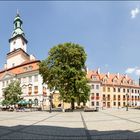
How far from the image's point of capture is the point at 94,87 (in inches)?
3312

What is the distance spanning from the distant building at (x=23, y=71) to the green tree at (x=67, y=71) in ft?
46.4

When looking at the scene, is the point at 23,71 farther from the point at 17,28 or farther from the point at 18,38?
the point at 17,28

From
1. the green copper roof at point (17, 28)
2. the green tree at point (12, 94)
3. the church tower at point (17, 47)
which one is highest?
the green copper roof at point (17, 28)

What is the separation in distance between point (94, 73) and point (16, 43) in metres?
25.6

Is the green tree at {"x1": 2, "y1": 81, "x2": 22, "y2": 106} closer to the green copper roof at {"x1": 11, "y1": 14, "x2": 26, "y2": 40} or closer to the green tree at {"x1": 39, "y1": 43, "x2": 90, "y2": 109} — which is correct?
the green tree at {"x1": 39, "y1": 43, "x2": 90, "y2": 109}

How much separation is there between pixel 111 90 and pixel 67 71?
44.0 meters

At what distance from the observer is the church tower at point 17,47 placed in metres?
82.5

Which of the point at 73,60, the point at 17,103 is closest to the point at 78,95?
the point at 73,60

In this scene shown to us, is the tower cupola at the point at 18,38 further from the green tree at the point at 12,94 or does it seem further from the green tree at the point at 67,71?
the green tree at the point at 67,71

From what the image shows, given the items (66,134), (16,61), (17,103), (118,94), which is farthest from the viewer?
(118,94)

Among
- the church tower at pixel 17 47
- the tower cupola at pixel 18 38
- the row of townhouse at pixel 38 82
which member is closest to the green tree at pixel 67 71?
the row of townhouse at pixel 38 82

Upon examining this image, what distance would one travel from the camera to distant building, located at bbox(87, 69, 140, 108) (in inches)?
3305

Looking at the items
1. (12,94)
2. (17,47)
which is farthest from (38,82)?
(17,47)

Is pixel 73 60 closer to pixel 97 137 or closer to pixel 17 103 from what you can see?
pixel 17 103
